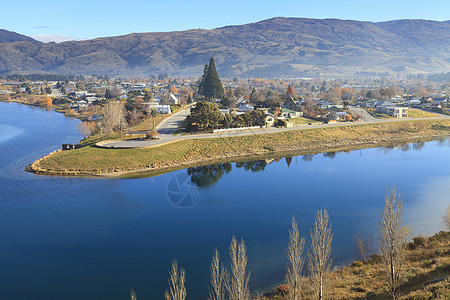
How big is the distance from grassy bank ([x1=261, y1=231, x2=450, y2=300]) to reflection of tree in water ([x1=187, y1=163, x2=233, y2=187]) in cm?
1752

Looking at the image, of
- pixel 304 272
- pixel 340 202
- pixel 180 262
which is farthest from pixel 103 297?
pixel 340 202

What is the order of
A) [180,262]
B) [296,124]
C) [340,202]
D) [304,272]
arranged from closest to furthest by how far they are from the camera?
[304,272] → [180,262] → [340,202] → [296,124]

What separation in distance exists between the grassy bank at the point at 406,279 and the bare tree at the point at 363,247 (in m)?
0.61

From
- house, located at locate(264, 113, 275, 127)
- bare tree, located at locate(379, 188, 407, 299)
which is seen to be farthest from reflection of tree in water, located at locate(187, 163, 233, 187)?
bare tree, located at locate(379, 188, 407, 299)

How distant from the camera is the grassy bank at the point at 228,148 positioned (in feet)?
118

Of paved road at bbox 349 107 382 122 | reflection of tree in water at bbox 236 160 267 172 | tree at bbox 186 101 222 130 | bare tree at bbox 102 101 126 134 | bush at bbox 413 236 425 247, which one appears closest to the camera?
bush at bbox 413 236 425 247

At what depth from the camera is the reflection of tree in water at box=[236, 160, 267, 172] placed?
1508 inches

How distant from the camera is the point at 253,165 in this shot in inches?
1572

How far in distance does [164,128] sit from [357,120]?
111ft

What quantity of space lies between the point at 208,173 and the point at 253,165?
601 cm

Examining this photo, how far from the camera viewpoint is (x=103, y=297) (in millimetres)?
15977

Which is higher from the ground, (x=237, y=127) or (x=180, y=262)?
(x=237, y=127)

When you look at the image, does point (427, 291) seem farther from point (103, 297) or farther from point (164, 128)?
point (164, 128)

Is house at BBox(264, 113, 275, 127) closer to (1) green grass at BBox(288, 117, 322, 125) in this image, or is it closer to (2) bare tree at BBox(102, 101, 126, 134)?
(1) green grass at BBox(288, 117, 322, 125)
